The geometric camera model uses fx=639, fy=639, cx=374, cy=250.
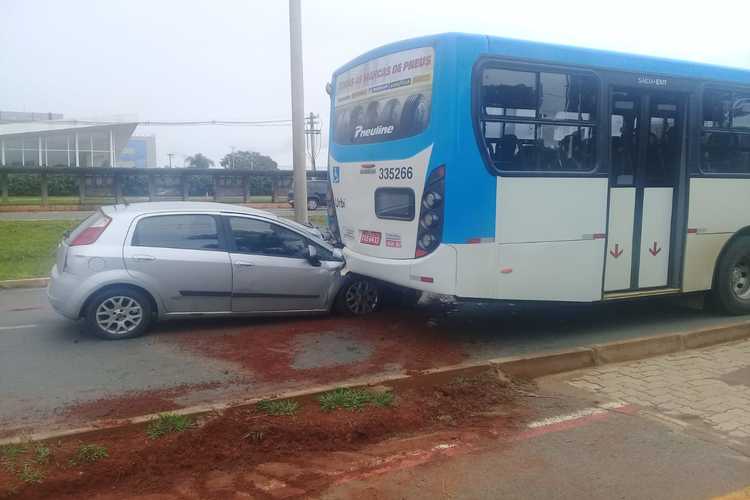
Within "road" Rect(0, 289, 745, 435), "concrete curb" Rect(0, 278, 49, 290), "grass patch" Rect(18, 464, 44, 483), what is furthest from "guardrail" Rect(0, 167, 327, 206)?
"grass patch" Rect(18, 464, 44, 483)

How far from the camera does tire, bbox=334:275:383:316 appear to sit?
806cm

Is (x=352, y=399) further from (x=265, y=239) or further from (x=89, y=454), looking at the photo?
(x=265, y=239)

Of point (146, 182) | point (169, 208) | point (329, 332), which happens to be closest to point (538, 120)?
point (329, 332)

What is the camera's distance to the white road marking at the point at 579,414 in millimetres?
5027

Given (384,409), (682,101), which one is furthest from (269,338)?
(682,101)

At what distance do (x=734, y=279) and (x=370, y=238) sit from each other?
5.07 metres

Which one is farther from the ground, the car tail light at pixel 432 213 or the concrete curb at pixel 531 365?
the car tail light at pixel 432 213

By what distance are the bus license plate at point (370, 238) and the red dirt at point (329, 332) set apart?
104 centimetres

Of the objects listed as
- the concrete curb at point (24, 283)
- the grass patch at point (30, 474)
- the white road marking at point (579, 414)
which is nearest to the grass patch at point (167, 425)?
the grass patch at point (30, 474)

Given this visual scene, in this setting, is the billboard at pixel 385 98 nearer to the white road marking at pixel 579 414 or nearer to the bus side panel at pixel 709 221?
the white road marking at pixel 579 414

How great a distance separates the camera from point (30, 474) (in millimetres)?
3809

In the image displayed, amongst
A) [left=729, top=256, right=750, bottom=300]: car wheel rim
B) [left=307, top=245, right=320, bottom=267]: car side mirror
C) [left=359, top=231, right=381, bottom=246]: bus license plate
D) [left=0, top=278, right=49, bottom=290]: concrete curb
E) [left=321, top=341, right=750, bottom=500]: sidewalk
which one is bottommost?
[left=321, top=341, right=750, bottom=500]: sidewalk

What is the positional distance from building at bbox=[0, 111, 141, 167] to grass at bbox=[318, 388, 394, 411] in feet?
191

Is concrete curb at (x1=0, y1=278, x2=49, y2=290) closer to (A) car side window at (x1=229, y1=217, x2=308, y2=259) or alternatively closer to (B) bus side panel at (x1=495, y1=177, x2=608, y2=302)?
(A) car side window at (x1=229, y1=217, x2=308, y2=259)
